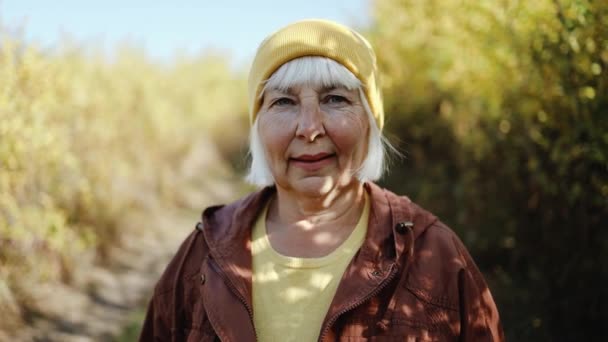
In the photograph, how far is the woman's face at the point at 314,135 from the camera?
2.00m

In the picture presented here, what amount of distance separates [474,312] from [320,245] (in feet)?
1.85

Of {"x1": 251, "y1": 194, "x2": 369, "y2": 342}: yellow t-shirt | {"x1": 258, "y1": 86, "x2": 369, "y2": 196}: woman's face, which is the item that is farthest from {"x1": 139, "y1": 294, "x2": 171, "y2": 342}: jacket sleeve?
{"x1": 258, "y1": 86, "x2": 369, "y2": 196}: woman's face

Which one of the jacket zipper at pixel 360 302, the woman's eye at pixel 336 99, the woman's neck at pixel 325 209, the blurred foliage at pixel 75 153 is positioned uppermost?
the blurred foliage at pixel 75 153

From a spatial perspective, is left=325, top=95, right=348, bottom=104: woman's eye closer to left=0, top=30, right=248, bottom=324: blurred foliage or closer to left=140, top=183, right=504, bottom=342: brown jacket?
left=140, top=183, right=504, bottom=342: brown jacket

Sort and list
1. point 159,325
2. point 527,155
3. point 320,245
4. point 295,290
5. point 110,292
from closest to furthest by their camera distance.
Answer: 1. point 295,290
2. point 320,245
3. point 159,325
4. point 527,155
5. point 110,292

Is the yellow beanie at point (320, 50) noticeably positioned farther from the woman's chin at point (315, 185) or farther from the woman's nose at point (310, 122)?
the woman's chin at point (315, 185)

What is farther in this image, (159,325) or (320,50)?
(159,325)

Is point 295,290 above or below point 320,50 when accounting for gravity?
below

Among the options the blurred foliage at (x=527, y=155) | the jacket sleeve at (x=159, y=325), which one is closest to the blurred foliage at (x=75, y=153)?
the jacket sleeve at (x=159, y=325)

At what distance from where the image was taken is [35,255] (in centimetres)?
459

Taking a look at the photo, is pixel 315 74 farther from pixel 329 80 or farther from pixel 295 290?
pixel 295 290

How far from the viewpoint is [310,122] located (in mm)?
1973

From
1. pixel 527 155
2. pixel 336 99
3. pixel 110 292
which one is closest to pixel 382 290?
pixel 336 99

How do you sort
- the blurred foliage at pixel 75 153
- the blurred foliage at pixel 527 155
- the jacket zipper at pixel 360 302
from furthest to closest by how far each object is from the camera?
the blurred foliage at pixel 75 153 → the blurred foliage at pixel 527 155 → the jacket zipper at pixel 360 302
